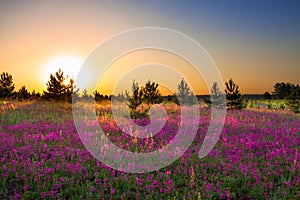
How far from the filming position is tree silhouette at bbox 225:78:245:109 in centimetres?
2458

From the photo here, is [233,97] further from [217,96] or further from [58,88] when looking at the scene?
[58,88]

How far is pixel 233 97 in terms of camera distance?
24.8m

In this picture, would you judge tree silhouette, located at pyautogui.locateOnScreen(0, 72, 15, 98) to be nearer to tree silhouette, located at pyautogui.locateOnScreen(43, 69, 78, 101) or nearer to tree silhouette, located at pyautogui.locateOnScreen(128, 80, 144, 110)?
tree silhouette, located at pyautogui.locateOnScreen(43, 69, 78, 101)

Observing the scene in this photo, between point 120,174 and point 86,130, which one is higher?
point 86,130

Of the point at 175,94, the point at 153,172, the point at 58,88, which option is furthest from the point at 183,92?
the point at 153,172

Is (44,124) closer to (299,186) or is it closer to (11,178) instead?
(11,178)

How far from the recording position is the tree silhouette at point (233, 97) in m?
24.6

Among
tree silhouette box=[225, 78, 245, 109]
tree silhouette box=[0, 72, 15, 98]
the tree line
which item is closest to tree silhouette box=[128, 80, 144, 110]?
the tree line

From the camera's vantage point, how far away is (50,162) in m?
7.65

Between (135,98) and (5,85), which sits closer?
(135,98)

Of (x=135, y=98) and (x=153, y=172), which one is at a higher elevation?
(x=135, y=98)

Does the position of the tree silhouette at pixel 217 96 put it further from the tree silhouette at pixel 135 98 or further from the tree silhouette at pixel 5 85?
the tree silhouette at pixel 5 85

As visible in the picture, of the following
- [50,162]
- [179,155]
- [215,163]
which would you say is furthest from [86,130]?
[215,163]

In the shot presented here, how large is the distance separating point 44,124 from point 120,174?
7.18 metres
